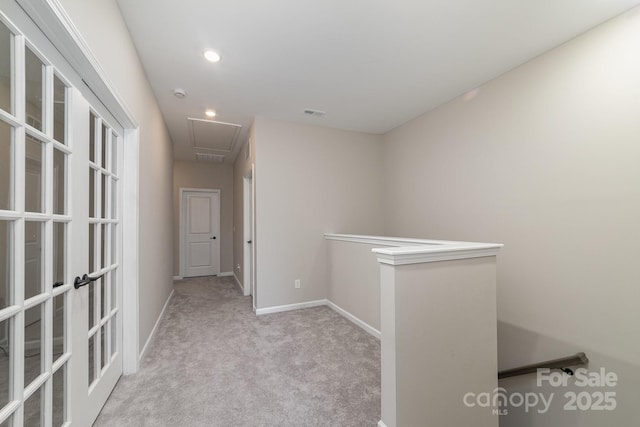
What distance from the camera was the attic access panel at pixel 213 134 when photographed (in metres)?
3.65

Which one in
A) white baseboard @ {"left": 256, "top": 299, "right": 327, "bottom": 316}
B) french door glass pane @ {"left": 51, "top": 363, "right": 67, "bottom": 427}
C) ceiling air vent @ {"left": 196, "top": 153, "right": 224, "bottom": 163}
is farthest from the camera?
ceiling air vent @ {"left": 196, "top": 153, "right": 224, "bottom": 163}

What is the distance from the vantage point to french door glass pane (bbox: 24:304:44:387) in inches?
39.0

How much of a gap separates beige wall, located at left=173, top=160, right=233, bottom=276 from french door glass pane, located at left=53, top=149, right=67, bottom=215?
4709mm

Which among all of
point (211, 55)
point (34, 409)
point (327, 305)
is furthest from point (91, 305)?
point (327, 305)

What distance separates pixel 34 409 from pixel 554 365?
3.20 metres

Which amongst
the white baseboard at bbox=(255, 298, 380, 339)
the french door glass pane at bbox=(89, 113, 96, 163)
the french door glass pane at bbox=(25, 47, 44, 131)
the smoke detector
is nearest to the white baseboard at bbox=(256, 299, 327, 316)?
the white baseboard at bbox=(255, 298, 380, 339)

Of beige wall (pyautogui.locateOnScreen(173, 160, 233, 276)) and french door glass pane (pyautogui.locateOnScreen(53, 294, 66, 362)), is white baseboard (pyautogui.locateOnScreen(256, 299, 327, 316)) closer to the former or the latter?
french door glass pane (pyautogui.locateOnScreen(53, 294, 66, 362))

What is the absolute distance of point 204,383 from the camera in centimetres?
194

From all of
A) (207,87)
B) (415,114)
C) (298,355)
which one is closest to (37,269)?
(298,355)

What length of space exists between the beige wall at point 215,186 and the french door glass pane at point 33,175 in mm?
4897

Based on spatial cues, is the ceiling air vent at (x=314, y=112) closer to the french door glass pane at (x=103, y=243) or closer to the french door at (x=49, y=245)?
the french door at (x=49, y=245)

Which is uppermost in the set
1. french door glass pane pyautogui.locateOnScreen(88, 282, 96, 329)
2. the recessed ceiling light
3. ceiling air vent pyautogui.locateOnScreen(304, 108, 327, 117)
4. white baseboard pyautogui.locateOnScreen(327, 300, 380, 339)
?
the recessed ceiling light

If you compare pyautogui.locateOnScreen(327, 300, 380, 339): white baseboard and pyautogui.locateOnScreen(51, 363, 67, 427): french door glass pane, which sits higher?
pyautogui.locateOnScreen(51, 363, 67, 427): french door glass pane

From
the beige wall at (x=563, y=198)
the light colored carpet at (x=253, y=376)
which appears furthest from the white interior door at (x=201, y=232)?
A: the beige wall at (x=563, y=198)
